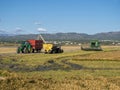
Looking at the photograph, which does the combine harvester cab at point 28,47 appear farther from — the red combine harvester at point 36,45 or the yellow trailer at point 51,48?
the yellow trailer at point 51,48

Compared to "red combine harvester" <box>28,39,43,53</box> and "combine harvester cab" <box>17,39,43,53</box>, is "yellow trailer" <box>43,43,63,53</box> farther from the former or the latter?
"combine harvester cab" <box>17,39,43,53</box>

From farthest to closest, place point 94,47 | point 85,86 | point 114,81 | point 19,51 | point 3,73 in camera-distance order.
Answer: point 94,47 < point 19,51 < point 3,73 < point 114,81 < point 85,86

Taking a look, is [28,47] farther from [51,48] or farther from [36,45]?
[51,48]

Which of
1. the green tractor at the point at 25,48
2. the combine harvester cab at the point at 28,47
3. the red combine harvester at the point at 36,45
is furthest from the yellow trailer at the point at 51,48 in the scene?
the green tractor at the point at 25,48

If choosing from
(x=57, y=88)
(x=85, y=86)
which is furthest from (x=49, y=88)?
(x=85, y=86)

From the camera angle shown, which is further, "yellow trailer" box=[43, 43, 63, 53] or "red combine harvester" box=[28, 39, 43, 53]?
"red combine harvester" box=[28, 39, 43, 53]

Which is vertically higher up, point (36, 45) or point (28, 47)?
point (36, 45)

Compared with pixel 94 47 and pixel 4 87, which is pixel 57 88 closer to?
pixel 4 87

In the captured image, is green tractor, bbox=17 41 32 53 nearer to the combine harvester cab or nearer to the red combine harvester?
the combine harvester cab

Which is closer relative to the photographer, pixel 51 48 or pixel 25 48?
pixel 51 48

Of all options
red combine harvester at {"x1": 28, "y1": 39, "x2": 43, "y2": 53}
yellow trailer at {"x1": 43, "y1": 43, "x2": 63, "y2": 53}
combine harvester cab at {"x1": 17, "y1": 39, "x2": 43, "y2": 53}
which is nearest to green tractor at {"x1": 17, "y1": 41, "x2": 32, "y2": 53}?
combine harvester cab at {"x1": 17, "y1": 39, "x2": 43, "y2": 53}

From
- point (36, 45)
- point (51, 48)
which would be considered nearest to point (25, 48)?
point (36, 45)

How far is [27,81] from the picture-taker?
21031 mm

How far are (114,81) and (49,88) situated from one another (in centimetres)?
582
